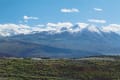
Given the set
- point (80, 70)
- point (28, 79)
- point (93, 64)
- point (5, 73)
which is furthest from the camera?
point (93, 64)

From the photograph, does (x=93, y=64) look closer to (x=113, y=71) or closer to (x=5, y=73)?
(x=113, y=71)

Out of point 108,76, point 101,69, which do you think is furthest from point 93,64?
point 108,76

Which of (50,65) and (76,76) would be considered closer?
(76,76)

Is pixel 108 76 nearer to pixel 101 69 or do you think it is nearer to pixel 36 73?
pixel 101 69

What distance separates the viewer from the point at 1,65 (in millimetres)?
123125

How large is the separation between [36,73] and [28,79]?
1486cm

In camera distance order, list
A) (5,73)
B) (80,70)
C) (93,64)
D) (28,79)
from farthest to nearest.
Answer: (93,64) → (80,70) → (5,73) → (28,79)

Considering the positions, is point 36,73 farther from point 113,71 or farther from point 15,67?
point 113,71

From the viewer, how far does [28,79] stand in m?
95.1

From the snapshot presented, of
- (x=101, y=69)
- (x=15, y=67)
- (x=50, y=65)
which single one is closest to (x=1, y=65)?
(x=15, y=67)

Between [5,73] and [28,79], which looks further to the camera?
[5,73]

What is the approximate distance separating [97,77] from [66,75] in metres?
9.15

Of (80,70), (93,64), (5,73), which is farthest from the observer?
(93,64)

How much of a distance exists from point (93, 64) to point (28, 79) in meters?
39.5
